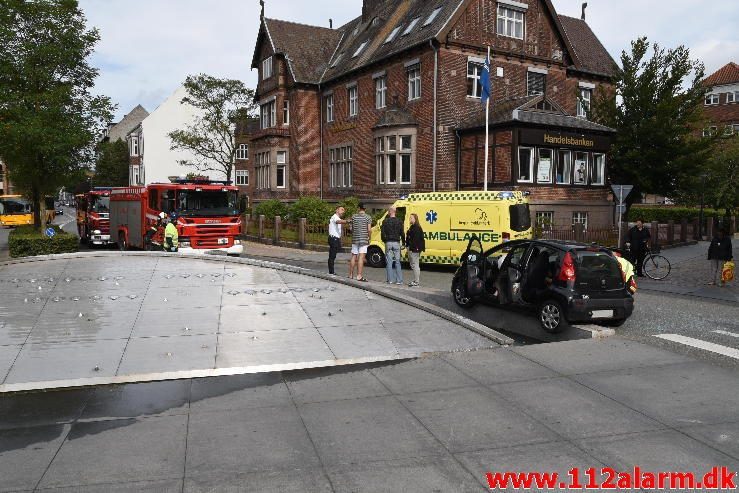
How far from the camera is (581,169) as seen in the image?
29.1 m

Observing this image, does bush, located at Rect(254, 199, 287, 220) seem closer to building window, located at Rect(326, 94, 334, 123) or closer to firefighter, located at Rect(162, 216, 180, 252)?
building window, located at Rect(326, 94, 334, 123)

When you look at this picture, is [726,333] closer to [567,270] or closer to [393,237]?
[567,270]

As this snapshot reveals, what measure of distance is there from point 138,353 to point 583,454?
18.7 ft

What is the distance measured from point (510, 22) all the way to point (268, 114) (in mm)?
17238

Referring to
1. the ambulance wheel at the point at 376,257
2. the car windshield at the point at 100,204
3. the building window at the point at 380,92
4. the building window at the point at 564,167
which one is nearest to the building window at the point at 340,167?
the building window at the point at 380,92

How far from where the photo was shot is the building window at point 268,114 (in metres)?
39.0

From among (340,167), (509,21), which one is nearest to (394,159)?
(340,167)

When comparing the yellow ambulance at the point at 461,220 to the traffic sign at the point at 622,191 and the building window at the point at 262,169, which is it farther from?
the building window at the point at 262,169

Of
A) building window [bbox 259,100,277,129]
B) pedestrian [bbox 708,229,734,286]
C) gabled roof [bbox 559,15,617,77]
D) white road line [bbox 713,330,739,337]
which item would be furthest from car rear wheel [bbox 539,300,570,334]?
building window [bbox 259,100,277,129]

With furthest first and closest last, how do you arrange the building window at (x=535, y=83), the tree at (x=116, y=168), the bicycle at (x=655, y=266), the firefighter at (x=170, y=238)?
the tree at (x=116, y=168)
the building window at (x=535, y=83)
the firefighter at (x=170, y=238)
the bicycle at (x=655, y=266)

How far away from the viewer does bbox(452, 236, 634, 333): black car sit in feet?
30.0

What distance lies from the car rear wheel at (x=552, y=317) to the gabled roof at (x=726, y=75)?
6395 cm

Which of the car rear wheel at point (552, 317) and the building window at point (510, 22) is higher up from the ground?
the building window at point (510, 22)

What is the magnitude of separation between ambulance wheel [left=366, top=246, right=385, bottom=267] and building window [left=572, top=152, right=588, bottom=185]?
13.8 metres
